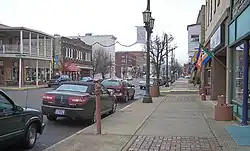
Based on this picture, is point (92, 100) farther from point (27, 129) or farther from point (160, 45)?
point (160, 45)

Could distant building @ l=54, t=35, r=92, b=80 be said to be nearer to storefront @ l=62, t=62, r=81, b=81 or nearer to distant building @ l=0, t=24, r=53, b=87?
storefront @ l=62, t=62, r=81, b=81

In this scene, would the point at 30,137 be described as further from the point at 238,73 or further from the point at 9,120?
the point at 238,73

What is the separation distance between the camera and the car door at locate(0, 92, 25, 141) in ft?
22.2

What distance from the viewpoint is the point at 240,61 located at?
12031mm

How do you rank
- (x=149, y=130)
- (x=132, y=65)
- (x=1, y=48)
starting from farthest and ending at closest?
(x=132, y=65)
(x=1, y=48)
(x=149, y=130)

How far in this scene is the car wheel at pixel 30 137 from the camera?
764 cm

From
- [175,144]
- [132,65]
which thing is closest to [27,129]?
[175,144]

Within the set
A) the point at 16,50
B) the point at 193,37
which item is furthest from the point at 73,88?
the point at 193,37

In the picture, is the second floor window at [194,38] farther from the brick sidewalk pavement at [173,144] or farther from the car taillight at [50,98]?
the brick sidewalk pavement at [173,144]

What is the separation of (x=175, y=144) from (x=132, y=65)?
133496mm

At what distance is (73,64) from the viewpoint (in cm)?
6347

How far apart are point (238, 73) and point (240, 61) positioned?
0.47 m

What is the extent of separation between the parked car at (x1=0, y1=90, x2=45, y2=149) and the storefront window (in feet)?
23.0

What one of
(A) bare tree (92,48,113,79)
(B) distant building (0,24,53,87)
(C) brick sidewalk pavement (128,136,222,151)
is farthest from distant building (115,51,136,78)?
(C) brick sidewalk pavement (128,136,222,151)
